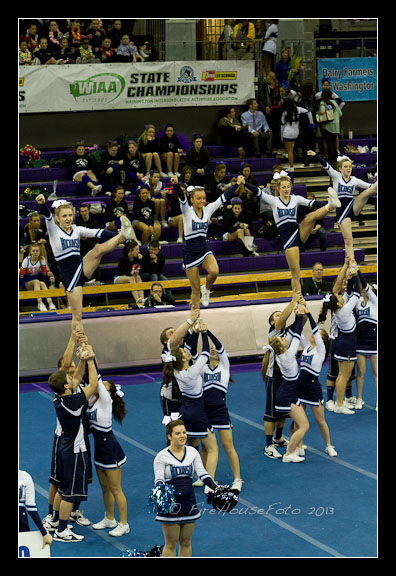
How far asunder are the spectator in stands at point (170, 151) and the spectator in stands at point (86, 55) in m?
2.04

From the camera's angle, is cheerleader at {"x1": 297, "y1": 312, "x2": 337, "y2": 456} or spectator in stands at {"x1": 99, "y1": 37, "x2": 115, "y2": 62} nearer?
cheerleader at {"x1": 297, "y1": 312, "x2": 337, "y2": 456}

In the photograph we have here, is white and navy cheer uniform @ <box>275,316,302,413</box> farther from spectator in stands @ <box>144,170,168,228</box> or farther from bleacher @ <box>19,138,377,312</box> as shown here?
spectator in stands @ <box>144,170,168,228</box>

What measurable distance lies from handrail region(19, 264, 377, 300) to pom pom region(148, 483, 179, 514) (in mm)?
7818

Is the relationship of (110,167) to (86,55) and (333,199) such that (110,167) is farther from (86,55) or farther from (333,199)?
(333,199)

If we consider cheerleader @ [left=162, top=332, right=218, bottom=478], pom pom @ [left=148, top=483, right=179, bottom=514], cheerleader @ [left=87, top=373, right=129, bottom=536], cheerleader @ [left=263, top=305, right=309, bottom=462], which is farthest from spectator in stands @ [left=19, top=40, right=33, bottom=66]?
pom pom @ [left=148, top=483, right=179, bottom=514]

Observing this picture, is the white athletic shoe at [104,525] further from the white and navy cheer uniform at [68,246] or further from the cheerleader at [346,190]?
the cheerleader at [346,190]

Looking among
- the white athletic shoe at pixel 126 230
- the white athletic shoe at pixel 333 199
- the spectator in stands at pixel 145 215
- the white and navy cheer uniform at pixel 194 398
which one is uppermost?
the spectator in stands at pixel 145 215

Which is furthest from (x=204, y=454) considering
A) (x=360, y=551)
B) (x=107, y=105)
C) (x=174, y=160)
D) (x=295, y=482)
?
(x=107, y=105)

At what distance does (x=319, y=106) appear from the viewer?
19094 mm

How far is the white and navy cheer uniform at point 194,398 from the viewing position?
10.1m

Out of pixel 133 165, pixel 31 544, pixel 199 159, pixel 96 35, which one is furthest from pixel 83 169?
pixel 31 544

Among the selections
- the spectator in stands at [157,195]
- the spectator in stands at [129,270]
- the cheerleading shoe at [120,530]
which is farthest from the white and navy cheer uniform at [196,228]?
the spectator in stands at [157,195]

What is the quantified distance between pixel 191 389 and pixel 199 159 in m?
9.47

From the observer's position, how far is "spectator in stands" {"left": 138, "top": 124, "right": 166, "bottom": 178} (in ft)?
61.7
